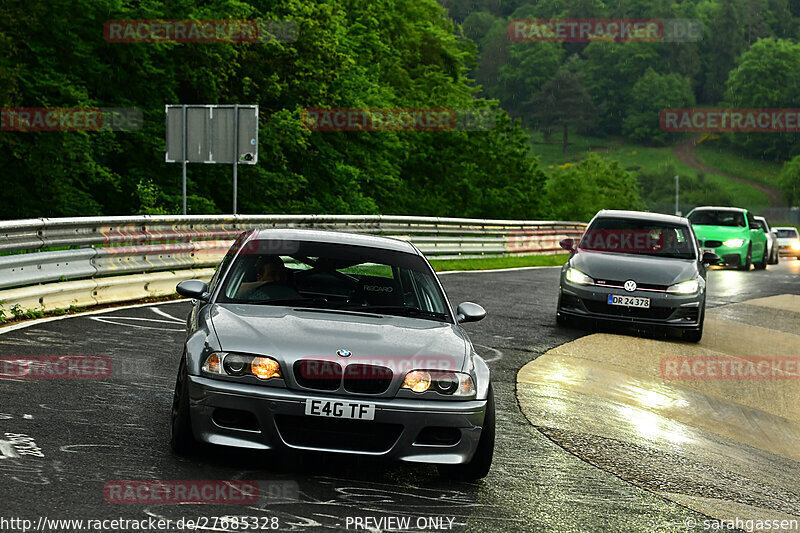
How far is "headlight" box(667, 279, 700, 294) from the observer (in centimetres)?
1348

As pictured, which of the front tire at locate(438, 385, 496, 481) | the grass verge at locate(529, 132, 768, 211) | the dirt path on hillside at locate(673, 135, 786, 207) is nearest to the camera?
the front tire at locate(438, 385, 496, 481)

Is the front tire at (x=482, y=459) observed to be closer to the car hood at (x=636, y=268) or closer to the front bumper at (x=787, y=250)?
the car hood at (x=636, y=268)

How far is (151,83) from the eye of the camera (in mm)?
32406

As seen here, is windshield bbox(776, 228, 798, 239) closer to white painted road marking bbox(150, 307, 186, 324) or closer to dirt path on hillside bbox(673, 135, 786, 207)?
white painted road marking bbox(150, 307, 186, 324)

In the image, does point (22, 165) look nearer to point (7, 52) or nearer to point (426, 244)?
point (7, 52)

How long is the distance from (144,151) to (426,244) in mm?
10358

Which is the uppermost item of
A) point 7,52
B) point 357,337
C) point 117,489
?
point 7,52

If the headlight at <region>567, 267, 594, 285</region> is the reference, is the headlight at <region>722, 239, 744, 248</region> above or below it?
below

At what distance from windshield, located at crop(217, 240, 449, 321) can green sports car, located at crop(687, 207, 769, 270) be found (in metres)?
22.8

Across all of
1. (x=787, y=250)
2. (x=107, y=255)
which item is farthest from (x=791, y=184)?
(x=107, y=255)

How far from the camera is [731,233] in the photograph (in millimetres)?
29609

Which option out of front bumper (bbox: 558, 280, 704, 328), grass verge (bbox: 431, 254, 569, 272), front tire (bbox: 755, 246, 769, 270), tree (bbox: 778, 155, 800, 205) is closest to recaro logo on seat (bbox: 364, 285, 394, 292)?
front bumper (bbox: 558, 280, 704, 328)

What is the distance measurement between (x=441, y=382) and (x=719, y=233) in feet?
83.2

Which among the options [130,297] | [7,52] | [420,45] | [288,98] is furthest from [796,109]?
[130,297]
